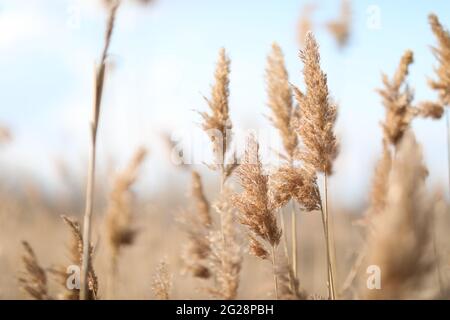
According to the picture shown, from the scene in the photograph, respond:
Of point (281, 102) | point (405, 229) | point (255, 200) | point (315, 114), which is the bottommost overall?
point (405, 229)

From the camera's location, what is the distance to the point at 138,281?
5.23 m

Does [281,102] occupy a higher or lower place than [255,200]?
higher

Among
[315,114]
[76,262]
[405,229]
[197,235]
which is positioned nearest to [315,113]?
[315,114]

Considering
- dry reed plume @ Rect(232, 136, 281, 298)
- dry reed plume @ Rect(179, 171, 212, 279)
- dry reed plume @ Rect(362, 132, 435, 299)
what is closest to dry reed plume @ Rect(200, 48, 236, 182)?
dry reed plume @ Rect(232, 136, 281, 298)

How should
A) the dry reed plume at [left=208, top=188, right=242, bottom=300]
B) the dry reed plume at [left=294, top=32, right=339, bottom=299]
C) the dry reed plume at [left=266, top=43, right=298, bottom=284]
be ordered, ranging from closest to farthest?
the dry reed plume at [left=208, top=188, right=242, bottom=300] < the dry reed plume at [left=294, top=32, right=339, bottom=299] < the dry reed plume at [left=266, top=43, right=298, bottom=284]

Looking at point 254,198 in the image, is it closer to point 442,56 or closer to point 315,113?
point 315,113

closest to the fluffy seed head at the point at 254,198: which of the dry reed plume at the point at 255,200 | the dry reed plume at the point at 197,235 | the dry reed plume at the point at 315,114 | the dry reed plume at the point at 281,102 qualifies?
the dry reed plume at the point at 255,200

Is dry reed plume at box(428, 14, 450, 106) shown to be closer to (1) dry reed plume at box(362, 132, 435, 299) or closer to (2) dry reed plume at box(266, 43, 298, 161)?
A: (2) dry reed plume at box(266, 43, 298, 161)

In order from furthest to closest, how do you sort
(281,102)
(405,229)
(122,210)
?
(122,210) → (281,102) → (405,229)

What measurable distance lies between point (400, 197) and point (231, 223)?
2.55 ft

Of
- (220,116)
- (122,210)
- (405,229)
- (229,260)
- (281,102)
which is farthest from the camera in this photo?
(122,210)

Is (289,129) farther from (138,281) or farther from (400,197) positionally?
(138,281)

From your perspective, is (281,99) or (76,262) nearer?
(76,262)
